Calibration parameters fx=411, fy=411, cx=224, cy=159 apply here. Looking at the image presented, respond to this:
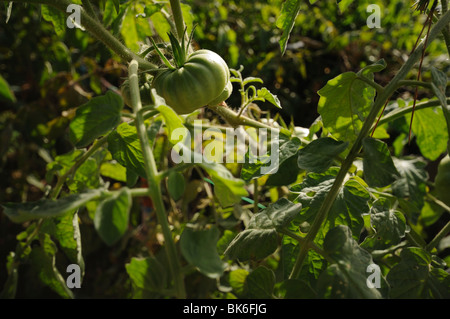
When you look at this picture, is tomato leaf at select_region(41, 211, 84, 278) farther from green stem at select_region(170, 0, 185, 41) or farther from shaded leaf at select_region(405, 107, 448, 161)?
shaded leaf at select_region(405, 107, 448, 161)

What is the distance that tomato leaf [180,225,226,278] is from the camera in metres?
0.40

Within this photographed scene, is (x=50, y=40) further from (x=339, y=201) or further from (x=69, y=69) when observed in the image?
(x=339, y=201)

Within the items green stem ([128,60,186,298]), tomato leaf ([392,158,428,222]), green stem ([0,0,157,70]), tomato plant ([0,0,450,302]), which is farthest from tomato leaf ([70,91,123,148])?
tomato leaf ([392,158,428,222])

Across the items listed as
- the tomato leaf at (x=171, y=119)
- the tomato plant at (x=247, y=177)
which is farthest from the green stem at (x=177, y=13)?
the tomato leaf at (x=171, y=119)

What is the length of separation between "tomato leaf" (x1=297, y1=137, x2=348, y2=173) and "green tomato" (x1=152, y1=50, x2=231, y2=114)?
0.21 m

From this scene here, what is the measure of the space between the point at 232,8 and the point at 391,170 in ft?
6.62

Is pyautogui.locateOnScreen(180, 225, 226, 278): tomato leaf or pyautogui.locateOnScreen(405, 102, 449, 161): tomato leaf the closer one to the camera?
pyautogui.locateOnScreen(180, 225, 226, 278): tomato leaf

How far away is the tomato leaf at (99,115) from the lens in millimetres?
549

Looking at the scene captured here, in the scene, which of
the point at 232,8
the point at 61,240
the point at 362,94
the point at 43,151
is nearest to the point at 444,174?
the point at 362,94

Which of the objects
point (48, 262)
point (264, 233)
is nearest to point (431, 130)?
point (264, 233)

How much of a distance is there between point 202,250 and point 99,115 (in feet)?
0.82

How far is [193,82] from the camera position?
0.70m

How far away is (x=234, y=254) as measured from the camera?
624mm

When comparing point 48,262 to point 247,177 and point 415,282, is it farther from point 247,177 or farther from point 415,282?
point 415,282
